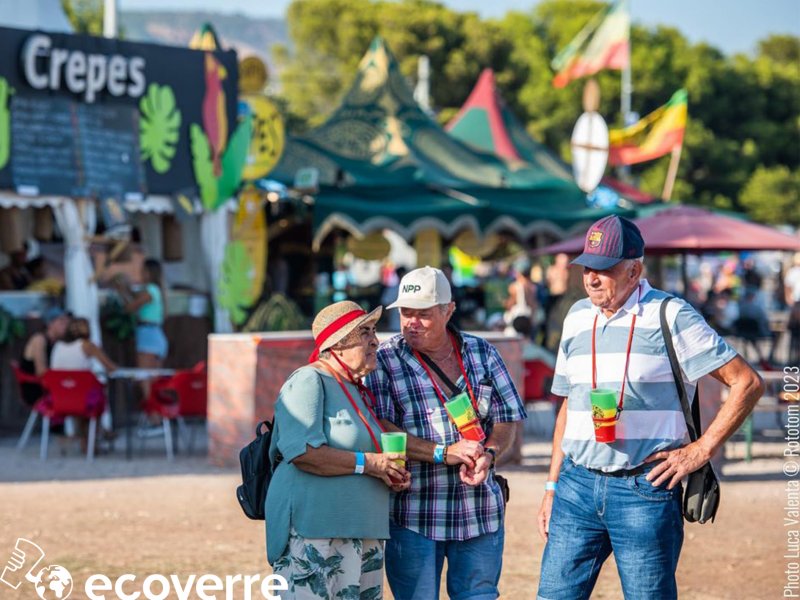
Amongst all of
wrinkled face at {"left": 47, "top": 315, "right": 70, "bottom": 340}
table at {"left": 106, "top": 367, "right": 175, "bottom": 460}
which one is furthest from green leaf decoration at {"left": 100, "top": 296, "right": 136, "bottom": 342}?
wrinkled face at {"left": 47, "top": 315, "right": 70, "bottom": 340}

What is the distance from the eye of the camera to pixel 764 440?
44.5 ft

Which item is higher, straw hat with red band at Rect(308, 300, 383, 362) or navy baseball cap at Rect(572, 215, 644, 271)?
navy baseball cap at Rect(572, 215, 644, 271)

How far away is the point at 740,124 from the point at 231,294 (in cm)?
4519

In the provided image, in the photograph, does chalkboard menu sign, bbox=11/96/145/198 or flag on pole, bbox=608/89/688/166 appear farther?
flag on pole, bbox=608/89/688/166

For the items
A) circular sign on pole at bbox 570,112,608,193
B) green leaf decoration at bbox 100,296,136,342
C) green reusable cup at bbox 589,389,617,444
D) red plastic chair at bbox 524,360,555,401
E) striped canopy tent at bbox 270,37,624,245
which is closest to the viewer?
green reusable cup at bbox 589,389,617,444

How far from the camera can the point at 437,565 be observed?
15.5ft

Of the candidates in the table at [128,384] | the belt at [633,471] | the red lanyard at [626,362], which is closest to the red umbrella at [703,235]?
the table at [128,384]

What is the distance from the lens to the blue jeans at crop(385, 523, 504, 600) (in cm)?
466

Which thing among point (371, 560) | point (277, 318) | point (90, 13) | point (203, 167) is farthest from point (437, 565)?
point (90, 13)

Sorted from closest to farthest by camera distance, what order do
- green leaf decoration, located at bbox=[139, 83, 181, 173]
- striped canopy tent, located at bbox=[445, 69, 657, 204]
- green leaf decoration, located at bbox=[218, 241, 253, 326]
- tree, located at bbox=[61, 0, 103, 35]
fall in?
green leaf decoration, located at bbox=[139, 83, 181, 173] → green leaf decoration, located at bbox=[218, 241, 253, 326] → striped canopy tent, located at bbox=[445, 69, 657, 204] → tree, located at bbox=[61, 0, 103, 35]

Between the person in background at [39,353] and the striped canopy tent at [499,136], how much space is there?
1070cm

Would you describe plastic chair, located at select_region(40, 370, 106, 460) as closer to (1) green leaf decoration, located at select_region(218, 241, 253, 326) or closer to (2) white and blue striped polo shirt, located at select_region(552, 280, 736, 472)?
(1) green leaf decoration, located at select_region(218, 241, 253, 326)

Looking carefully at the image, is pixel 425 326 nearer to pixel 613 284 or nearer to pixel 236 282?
pixel 613 284

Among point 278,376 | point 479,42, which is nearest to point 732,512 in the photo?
point 278,376
